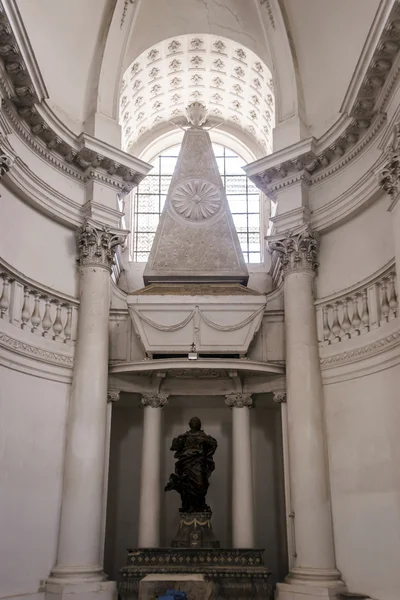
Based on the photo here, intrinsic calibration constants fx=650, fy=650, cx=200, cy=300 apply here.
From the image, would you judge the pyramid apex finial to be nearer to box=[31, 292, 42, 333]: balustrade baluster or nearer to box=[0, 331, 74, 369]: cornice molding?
box=[31, 292, 42, 333]: balustrade baluster

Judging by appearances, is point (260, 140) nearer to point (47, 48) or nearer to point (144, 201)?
point (144, 201)

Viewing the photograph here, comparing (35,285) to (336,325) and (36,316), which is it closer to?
(36,316)

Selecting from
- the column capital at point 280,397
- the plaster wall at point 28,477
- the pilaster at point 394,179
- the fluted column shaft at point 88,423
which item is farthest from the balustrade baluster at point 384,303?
the plaster wall at point 28,477

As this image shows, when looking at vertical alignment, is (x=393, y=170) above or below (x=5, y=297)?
above

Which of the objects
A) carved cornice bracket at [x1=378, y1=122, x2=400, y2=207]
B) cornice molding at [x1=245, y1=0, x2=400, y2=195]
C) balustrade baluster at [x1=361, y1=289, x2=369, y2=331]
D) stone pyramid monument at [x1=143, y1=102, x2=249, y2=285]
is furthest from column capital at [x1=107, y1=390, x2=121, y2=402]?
carved cornice bracket at [x1=378, y1=122, x2=400, y2=207]

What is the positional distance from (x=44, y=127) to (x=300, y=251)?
520 centimetres

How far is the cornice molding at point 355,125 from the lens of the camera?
9398mm

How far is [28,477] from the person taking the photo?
34.5 feet

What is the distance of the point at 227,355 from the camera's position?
12.2 metres

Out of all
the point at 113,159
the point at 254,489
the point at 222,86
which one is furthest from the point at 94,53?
the point at 254,489

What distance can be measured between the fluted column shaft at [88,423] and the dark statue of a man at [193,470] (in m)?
1.33

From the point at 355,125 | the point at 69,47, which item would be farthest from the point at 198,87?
the point at 355,125

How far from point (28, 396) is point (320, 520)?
5.26m

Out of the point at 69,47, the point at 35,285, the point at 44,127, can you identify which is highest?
the point at 69,47
